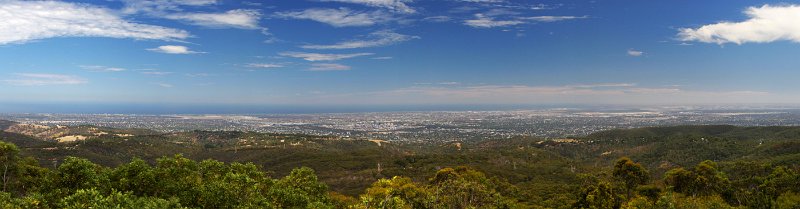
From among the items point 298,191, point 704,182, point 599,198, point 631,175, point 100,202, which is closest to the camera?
point 100,202

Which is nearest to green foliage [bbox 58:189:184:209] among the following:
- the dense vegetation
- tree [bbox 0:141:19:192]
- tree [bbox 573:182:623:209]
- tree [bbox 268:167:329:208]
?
the dense vegetation

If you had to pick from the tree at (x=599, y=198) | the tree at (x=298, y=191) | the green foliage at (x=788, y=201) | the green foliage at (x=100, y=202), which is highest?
the green foliage at (x=100, y=202)

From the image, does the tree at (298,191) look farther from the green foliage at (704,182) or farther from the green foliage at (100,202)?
the green foliage at (704,182)

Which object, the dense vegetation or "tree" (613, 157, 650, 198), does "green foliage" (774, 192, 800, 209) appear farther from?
"tree" (613, 157, 650, 198)

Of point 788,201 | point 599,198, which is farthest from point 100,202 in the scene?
point 788,201

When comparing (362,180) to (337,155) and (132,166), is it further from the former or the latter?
(132,166)

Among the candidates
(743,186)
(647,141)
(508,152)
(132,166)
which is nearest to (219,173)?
(132,166)

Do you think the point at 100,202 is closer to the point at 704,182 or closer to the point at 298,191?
the point at 298,191

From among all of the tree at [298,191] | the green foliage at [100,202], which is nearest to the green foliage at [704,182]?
the tree at [298,191]
